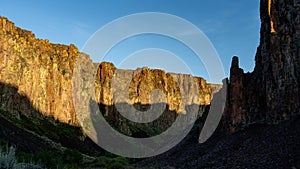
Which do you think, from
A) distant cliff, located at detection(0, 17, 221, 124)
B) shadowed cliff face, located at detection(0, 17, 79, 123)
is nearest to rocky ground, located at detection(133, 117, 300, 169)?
distant cliff, located at detection(0, 17, 221, 124)

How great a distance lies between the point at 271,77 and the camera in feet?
187

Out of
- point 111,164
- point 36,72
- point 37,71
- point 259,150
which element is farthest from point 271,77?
point 37,71

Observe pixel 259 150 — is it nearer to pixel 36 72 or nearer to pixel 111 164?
pixel 111 164

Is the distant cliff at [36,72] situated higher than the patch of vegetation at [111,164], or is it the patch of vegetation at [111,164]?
the distant cliff at [36,72]

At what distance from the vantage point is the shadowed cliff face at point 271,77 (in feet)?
168

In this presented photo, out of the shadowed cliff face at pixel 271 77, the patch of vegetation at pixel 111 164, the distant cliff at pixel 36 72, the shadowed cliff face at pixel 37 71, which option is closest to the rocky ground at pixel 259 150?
the shadowed cliff face at pixel 271 77

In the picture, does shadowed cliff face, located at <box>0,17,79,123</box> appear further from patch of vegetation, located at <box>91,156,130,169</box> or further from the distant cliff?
patch of vegetation, located at <box>91,156,130,169</box>

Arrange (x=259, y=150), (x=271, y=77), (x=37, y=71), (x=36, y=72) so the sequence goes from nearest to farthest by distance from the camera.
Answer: (x=259, y=150) < (x=271, y=77) < (x=36, y=72) < (x=37, y=71)

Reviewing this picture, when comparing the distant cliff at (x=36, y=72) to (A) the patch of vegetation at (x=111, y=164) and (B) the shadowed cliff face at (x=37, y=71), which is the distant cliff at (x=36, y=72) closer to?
(B) the shadowed cliff face at (x=37, y=71)

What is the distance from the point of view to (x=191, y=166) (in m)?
48.2

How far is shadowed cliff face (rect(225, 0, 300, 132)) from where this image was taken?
5134 centimetres

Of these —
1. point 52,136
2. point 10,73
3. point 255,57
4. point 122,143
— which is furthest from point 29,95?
point 255,57

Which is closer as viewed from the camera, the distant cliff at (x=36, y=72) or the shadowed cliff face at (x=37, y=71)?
the distant cliff at (x=36, y=72)

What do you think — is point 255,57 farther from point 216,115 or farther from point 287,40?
point 216,115
